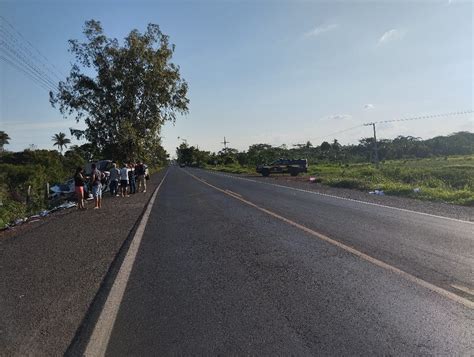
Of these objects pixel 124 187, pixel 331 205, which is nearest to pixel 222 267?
pixel 331 205

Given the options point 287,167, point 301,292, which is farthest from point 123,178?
point 287,167

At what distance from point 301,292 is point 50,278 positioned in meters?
3.70

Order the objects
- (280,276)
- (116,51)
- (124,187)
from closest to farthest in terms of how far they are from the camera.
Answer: (280,276) → (124,187) → (116,51)

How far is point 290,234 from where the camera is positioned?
30.5 feet

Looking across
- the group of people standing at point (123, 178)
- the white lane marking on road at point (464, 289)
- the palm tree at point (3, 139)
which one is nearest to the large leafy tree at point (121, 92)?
the group of people standing at point (123, 178)

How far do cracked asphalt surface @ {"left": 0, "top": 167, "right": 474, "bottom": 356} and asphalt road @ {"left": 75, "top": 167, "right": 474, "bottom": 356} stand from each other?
0.06 feet

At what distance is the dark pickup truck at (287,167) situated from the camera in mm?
40294

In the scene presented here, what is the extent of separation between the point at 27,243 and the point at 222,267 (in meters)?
5.61

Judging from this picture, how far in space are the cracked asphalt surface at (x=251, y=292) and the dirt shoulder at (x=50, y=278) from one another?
24 millimetres

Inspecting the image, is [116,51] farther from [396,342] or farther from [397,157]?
[397,157]

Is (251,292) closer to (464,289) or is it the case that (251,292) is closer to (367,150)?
(464,289)


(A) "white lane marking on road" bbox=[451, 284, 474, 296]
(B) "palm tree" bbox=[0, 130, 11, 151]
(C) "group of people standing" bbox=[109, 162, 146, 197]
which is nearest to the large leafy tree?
(C) "group of people standing" bbox=[109, 162, 146, 197]

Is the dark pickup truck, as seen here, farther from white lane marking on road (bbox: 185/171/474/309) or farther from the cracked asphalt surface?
the cracked asphalt surface

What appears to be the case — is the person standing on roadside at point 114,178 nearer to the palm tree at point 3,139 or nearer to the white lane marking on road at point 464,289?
the white lane marking on road at point 464,289
